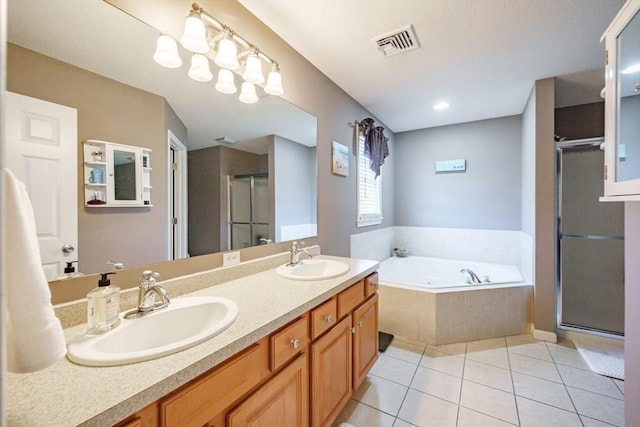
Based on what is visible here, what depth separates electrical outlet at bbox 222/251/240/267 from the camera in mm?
1363

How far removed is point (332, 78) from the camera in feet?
7.50

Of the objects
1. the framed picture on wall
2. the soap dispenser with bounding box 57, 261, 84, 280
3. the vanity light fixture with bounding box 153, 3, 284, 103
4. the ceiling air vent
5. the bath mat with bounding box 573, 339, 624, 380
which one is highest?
the ceiling air vent

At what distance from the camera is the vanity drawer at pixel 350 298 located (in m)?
1.34

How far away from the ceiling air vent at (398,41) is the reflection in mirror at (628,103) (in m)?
1.02

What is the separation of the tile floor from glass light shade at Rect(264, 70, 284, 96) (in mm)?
2016

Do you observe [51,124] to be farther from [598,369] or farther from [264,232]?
[598,369]

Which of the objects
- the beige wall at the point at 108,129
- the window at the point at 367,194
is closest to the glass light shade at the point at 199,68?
the beige wall at the point at 108,129

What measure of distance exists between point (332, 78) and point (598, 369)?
3.08m

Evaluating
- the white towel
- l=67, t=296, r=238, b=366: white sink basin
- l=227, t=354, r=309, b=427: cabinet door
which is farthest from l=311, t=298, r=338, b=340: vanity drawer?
the white towel

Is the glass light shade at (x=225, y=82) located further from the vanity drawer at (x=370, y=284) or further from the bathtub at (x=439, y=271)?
the bathtub at (x=439, y=271)

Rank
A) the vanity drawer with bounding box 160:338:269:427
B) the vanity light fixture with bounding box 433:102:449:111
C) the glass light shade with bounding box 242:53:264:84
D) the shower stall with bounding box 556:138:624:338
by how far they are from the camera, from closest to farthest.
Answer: the vanity drawer with bounding box 160:338:269:427
the glass light shade with bounding box 242:53:264:84
the shower stall with bounding box 556:138:624:338
the vanity light fixture with bounding box 433:102:449:111

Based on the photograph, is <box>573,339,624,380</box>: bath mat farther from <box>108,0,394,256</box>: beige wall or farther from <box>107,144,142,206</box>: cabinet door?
<box>107,144,142,206</box>: cabinet door

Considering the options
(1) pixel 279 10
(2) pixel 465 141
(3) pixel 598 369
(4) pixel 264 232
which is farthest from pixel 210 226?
(2) pixel 465 141

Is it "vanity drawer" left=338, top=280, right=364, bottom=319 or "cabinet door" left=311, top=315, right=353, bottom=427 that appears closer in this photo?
"cabinet door" left=311, top=315, right=353, bottom=427
